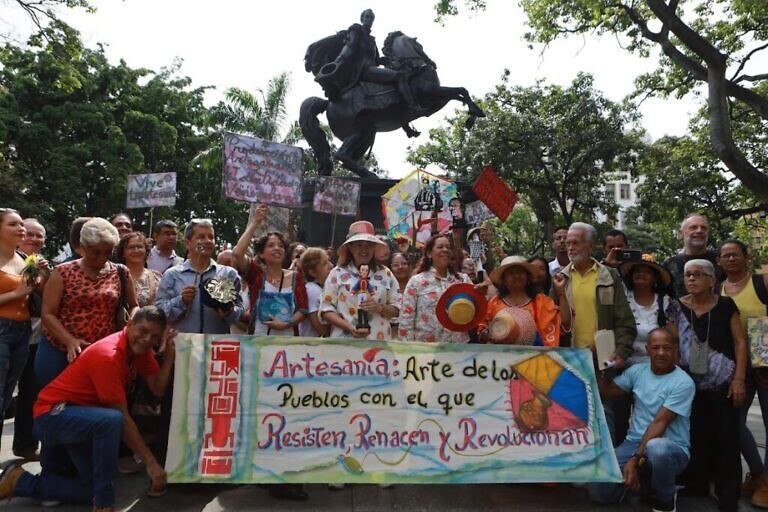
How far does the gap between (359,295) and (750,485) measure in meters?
2.99

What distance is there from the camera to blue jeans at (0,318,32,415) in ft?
13.8

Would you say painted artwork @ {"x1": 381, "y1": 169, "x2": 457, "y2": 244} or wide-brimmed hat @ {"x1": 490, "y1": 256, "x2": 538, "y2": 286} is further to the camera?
painted artwork @ {"x1": 381, "y1": 169, "x2": 457, "y2": 244}

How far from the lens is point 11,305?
4250mm

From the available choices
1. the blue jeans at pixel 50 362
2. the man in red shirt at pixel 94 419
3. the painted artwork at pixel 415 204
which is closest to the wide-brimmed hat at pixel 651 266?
the man in red shirt at pixel 94 419

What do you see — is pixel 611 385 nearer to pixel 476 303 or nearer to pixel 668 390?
pixel 668 390

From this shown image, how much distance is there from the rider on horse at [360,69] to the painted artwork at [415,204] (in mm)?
3726

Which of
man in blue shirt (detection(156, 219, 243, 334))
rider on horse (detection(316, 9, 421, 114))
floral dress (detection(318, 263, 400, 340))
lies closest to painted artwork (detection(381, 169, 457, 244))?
floral dress (detection(318, 263, 400, 340))

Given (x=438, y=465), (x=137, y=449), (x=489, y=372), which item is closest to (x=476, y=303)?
(x=489, y=372)

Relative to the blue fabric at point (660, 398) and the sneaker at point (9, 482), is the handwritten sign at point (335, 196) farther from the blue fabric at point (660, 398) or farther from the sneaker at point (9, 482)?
the sneaker at point (9, 482)

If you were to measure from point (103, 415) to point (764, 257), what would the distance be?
21746mm

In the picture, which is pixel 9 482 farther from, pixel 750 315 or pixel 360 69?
pixel 360 69

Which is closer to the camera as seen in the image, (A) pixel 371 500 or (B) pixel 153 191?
(A) pixel 371 500

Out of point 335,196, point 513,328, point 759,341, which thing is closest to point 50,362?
point 513,328

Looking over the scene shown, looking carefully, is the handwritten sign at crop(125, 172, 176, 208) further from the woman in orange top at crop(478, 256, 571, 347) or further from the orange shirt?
the woman in orange top at crop(478, 256, 571, 347)
